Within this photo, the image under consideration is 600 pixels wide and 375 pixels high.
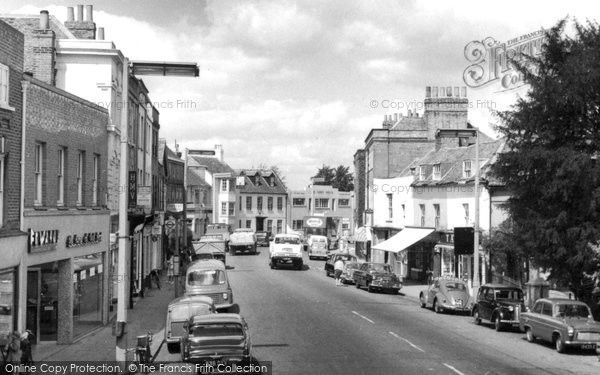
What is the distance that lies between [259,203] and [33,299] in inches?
3445

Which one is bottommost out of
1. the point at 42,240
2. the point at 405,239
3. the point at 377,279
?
the point at 377,279

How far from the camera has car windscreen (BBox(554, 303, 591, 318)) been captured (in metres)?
22.8

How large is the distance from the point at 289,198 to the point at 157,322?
3294 inches

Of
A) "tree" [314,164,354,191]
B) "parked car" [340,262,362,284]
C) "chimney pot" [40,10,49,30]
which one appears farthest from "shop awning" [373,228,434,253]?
"tree" [314,164,354,191]

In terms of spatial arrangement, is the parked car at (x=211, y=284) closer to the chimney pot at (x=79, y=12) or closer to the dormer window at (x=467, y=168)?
the chimney pot at (x=79, y=12)

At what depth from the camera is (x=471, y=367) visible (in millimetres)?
18516

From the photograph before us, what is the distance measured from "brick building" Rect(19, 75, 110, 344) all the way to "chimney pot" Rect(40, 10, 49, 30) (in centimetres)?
561

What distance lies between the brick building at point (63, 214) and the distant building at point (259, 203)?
79310 mm

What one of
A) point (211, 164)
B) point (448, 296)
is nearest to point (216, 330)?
point (448, 296)

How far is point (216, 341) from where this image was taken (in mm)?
17469

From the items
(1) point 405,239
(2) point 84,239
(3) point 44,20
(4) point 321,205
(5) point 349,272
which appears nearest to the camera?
(2) point 84,239

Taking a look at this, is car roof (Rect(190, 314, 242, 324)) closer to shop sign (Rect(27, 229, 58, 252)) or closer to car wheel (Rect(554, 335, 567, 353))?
shop sign (Rect(27, 229, 58, 252))

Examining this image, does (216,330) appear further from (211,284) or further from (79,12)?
(79,12)

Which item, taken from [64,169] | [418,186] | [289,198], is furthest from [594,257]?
[289,198]
